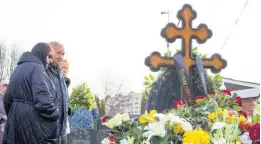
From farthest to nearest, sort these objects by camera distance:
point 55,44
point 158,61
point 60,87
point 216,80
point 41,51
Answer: point 216,80
point 158,61
point 55,44
point 60,87
point 41,51

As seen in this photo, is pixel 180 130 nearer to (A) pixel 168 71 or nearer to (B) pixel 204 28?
(A) pixel 168 71

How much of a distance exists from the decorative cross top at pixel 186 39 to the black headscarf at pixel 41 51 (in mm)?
1141

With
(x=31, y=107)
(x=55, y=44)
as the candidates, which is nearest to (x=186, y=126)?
(x=31, y=107)

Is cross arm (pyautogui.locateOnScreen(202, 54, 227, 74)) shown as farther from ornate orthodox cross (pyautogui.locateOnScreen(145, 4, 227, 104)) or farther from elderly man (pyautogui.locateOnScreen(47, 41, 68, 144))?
elderly man (pyautogui.locateOnScreen(47, 41, 68, 144))

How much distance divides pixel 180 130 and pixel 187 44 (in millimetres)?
2377

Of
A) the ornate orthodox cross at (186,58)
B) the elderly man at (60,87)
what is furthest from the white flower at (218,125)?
the elderly man at (60,87)

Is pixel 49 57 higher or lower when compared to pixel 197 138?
higher

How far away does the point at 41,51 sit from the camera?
4.03 m

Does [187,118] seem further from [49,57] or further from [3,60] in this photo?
[3,60]

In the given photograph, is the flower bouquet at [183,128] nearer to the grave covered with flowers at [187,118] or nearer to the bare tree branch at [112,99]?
the grave covered with flowers at [187,118]

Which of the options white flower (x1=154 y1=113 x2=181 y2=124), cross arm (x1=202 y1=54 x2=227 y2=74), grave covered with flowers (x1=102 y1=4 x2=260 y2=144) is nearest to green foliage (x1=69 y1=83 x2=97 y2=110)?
grave covered with flowers (x1=102 y1=4 x2=260 y2=144)

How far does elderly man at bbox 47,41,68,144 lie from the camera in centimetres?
413

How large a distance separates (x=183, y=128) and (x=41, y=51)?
1.82 m

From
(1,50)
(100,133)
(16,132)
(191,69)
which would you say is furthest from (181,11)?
(1,50)
